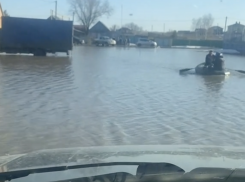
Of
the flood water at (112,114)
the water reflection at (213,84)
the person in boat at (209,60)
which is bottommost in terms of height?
the water reflection at (213,84)

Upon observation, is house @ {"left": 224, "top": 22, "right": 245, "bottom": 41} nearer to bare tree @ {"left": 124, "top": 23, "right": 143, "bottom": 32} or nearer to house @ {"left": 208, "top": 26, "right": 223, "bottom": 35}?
house @ {"left": 208, "top": 26, "right": 223, "bottom": 35}

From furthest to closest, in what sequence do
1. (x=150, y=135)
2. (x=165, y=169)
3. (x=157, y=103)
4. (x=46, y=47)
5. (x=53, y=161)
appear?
(x=46, y=47), (x=157, y=103), (x=150, y=135), (x=53, y=161), (x=165, y=169)

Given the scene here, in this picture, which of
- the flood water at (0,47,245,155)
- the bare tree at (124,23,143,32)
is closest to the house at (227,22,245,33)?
the bare tree at (124,23,143,32)

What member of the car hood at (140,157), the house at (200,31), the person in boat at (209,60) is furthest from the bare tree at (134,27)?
the car hood at (140,157)

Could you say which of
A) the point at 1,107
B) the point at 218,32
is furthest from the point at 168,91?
the point at 218,32

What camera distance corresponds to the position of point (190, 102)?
13898 mm

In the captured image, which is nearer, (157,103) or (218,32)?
(157,103)

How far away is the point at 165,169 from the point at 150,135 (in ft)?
20.6

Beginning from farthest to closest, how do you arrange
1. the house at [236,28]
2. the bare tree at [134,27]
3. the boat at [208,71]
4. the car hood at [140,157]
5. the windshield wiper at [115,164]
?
the bare tree at [134,27] < the house at [236,28] < the boat at [208,71] < the car hood at [140,157] < the windshield wiper at [115,164]

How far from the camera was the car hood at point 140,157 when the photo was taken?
8.61 feet

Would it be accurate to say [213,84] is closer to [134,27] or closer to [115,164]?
[115,164]

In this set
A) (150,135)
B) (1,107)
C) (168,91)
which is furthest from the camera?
(168,91)

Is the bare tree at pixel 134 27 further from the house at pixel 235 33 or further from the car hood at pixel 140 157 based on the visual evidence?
the car hood at pixel 140 157

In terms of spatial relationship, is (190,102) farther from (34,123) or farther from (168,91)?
(34,123)
